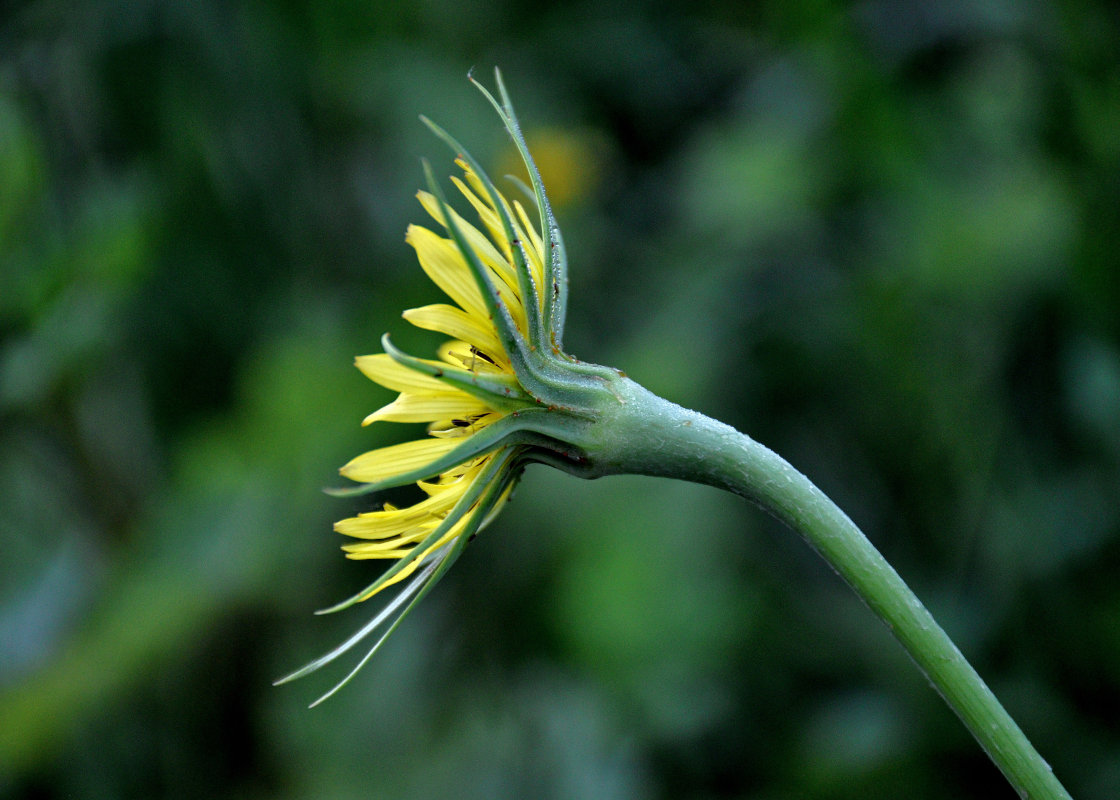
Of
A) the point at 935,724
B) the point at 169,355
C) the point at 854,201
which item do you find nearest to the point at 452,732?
the point at 935,724

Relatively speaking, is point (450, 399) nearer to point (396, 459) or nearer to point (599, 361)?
point (396, 459)

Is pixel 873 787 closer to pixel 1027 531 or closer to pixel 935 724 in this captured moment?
pixel 935 724

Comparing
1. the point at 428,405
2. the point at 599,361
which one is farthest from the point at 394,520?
the point at 599,361

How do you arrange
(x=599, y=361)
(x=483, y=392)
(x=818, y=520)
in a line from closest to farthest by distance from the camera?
1. (x=818, y=520)
2. (x=483, y=392)
3. (x=599, y=361)

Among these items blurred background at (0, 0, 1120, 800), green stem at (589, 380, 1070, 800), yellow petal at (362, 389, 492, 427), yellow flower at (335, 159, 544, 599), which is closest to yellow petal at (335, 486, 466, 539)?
yellow flower at (335, 159, 544, 599)

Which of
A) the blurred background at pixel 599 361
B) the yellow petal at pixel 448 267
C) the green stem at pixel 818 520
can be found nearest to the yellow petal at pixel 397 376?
the yellow petal at pixel 448 267

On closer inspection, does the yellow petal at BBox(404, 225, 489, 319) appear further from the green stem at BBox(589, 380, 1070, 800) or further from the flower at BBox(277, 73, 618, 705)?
the green stem at BBox(589, 380, 1070, 800)

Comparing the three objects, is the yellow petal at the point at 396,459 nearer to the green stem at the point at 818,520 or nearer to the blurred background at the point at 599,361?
the green stem at the point at 818,520
